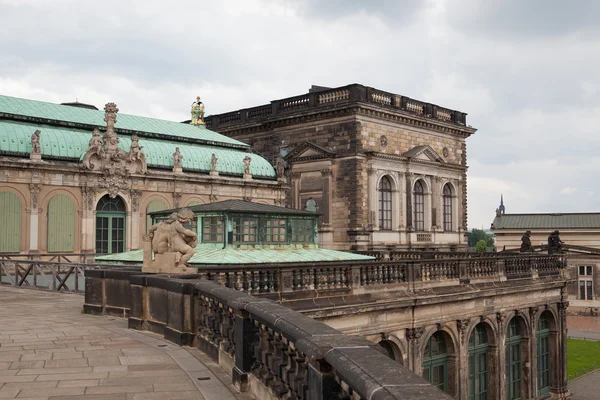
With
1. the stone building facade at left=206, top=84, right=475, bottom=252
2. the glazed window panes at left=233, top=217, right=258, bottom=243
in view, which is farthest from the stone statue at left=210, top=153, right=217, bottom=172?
the glazed window panes at left=233, top=217, right=258, bottom=243

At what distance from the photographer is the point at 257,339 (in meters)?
7.63

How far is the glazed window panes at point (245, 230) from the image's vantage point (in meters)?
18.8

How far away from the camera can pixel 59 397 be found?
6734mm

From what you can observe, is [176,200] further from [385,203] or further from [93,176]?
[385,203]

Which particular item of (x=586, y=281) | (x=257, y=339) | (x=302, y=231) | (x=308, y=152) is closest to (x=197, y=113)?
(x=308, y=152)

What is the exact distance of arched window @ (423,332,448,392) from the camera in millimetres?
19203

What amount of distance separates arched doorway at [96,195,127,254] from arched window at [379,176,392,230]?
52.7 feet

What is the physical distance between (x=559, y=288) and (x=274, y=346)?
21.1 meters

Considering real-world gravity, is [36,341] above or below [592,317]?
above

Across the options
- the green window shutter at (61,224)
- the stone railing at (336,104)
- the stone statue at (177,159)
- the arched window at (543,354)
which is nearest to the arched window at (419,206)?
the stone railing at (336,104)

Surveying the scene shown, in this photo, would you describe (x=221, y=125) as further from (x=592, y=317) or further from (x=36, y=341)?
(x=36, y=341)

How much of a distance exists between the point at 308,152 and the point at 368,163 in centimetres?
407

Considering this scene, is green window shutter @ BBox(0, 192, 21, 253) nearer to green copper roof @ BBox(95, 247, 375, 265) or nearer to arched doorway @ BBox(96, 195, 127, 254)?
arched doorway @ BBox(96, 195, 127, 254)

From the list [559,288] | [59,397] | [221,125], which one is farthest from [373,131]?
[59,397]
